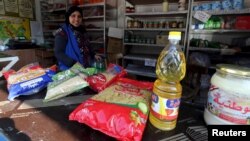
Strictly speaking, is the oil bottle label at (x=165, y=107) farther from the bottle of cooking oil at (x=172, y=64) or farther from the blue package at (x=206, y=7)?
the blue package at (x=206, y=7)

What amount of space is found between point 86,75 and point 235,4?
2.32 m

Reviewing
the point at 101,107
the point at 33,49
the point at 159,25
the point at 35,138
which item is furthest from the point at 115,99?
the point at 33,49

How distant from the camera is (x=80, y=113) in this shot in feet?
1.67

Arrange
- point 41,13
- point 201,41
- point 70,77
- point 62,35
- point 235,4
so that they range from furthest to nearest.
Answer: point 41,13
point 201,41
point 235,4
point 62,35
point 70,77

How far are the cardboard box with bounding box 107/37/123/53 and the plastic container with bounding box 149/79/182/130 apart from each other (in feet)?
8.47

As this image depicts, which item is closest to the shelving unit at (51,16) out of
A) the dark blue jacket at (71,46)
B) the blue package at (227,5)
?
the dark blue jacket at (71,46)

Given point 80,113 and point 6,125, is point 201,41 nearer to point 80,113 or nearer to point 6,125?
point 80,113

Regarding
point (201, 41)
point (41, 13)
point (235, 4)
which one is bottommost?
point (201, 41)

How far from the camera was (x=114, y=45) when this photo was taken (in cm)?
306

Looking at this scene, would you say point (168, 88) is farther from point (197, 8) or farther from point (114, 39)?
point (114, 39)

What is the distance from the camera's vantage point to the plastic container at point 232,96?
44 cm

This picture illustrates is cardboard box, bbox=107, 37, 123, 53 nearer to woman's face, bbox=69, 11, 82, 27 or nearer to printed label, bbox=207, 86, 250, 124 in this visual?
woman's face, bbox=69, 11, 82, 27

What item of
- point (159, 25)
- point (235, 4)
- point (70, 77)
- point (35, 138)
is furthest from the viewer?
point (159, 25)

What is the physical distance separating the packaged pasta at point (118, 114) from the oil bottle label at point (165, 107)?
0.14ft
